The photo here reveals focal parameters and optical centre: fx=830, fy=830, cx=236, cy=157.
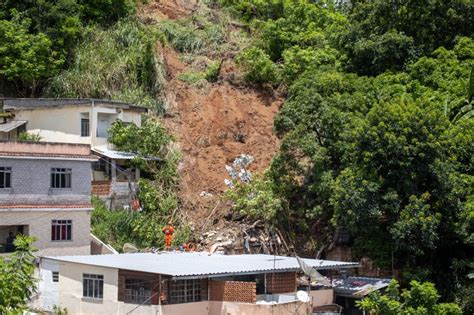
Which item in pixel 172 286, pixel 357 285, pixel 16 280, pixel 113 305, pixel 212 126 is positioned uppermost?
pixel 212 126

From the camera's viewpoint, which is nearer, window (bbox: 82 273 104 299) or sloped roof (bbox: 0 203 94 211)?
window (bbox: 82 273 104 299)

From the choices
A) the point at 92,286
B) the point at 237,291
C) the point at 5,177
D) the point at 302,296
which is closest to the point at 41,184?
the point at 5,177

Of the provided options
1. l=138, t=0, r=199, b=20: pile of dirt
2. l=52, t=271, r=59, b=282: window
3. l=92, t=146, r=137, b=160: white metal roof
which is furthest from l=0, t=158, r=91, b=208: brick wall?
l=138, t=0, r=199, b=20: pile of dirt

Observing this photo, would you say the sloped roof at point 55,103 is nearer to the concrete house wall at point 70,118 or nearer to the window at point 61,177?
the concrete house wall at point 70,118

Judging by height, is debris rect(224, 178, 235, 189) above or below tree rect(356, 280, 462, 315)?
above

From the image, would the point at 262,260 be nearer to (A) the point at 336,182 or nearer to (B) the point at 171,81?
(A) the point at 336,182

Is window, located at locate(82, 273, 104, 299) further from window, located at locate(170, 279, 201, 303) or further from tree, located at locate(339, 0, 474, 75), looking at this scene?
tree, located at locate(339, 0, 474, 75)

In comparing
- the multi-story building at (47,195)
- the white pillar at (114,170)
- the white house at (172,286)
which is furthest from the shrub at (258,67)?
the white house at (172,286)

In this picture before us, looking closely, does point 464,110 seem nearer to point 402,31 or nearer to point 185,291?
point 402,31
